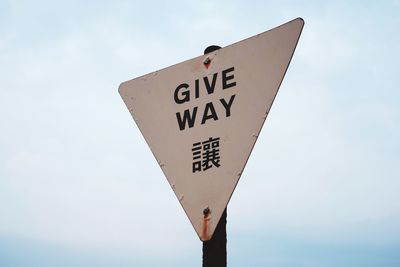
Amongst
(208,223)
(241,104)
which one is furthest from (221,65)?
(208,223)

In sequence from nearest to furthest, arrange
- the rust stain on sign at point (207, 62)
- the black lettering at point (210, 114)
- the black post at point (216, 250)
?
the black post at point (216, 250)
the black lettering at point (210, 114)
the rust stain on sign at point (207, 62)

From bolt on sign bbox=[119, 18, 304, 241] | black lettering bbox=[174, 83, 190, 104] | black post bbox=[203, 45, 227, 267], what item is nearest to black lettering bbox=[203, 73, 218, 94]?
bolt on sign bbox=[119, 18, 304, 241]

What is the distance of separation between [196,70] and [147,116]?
13.3 inches

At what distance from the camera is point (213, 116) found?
179cm

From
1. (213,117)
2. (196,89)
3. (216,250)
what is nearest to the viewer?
(216,250)

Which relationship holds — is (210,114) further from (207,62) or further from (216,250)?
(216,250)

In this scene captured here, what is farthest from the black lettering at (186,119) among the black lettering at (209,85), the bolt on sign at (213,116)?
the black lettering at (209,85)

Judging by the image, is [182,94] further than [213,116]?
Yes

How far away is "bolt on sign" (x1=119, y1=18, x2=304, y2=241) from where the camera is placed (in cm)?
167

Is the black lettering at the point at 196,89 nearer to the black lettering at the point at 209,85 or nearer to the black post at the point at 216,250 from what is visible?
the black lettering at the point at 209,85

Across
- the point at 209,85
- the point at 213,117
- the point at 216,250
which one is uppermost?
the point at 209,85

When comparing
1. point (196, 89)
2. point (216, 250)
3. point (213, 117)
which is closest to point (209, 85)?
point (196, 89)

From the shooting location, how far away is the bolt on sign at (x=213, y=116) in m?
1.67

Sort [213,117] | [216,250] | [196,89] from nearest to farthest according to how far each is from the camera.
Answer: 1. [216,250]
2. [213,117]
3. [196,89]
